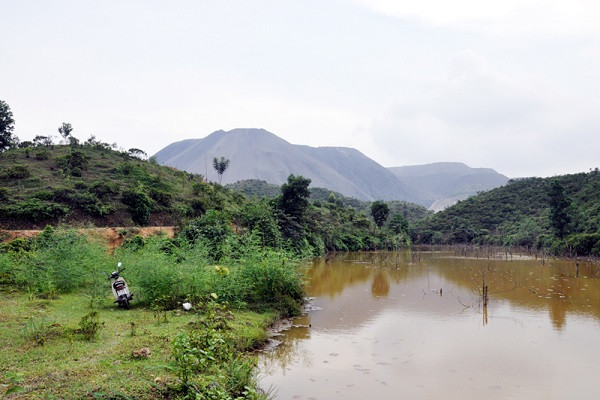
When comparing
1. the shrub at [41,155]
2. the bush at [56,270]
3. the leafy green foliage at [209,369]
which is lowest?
the leafy green foliage at [209,369]

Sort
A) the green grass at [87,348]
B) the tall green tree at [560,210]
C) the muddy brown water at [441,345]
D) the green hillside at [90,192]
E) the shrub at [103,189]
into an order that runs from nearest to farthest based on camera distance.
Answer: the green grass at [87,348] → the muddy brown water at [441,345] → the green hillside at [90,192] → the shrub at [103,189] → the tall green tree at [560,210]

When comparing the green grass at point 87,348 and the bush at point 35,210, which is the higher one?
the bush at point 35,210

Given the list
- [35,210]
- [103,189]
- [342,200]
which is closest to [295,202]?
[103,189]

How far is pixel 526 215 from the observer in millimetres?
50344

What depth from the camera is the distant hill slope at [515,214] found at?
1610 inches

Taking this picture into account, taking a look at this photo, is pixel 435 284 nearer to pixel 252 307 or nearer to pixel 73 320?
pixel 252 307

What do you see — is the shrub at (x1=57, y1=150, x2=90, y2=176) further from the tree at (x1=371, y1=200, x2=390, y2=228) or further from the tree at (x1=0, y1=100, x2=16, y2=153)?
the tree at (x1=371, y1=200, x2=390, y2=228)

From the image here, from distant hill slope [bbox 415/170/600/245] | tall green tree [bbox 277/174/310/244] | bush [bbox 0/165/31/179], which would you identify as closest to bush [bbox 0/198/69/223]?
bush [bbox 0/165/31/179]

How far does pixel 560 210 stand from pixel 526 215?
1453cm

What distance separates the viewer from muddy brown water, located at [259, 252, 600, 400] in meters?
7.39

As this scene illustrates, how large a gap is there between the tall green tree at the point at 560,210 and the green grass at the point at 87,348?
117ft

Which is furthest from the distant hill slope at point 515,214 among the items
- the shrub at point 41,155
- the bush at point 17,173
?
the shrub at point 41,155

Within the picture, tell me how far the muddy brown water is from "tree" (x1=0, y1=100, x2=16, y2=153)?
1246 inches

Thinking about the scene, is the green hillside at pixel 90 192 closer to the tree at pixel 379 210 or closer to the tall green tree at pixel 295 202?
the tall green tree at pixel 295 202
